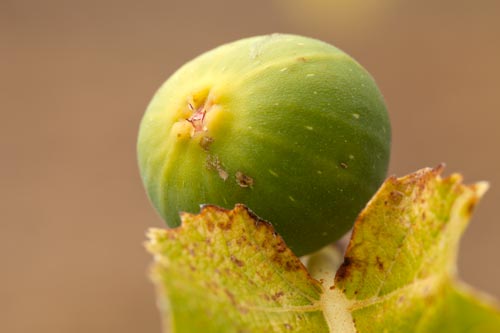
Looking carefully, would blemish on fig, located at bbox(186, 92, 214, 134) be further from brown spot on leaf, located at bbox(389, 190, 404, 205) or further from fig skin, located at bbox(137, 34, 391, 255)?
brown spot on leaf, located at bbox(389, 190, 404, 205)

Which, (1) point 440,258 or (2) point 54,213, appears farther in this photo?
(2) point 54,213

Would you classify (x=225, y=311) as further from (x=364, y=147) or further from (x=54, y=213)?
(x=54, y=213)

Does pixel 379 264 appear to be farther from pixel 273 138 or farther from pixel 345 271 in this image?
pixel 273 138

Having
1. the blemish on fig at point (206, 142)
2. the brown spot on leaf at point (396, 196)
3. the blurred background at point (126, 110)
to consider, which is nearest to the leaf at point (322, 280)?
the brown spot on leaf at point (396, 196)

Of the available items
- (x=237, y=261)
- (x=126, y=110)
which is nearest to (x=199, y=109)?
(x=237, y=261)

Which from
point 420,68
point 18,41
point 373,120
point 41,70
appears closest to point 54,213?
point 41,70

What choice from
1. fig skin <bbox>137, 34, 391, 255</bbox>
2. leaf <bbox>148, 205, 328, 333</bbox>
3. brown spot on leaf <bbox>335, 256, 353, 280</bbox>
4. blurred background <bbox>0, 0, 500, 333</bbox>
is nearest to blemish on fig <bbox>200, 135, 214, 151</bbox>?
fig skin <bbox>137, 34, 391, 255</bbox>
